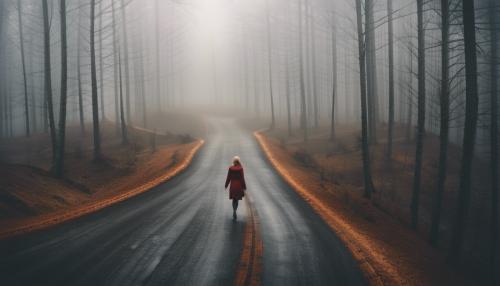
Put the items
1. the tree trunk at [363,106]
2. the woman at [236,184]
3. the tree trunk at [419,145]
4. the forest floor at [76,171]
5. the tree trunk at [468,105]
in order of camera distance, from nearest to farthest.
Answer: the tree trunk at [468,105] < the forest floor at [76,171] < the woman at [236,184] < the tree trunk at [419,145] < the tree trunk at [363,106]

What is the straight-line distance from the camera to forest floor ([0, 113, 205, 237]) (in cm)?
1303

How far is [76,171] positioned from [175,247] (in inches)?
577

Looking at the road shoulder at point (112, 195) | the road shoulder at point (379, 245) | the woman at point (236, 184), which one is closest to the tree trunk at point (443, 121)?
the road shoulder at point (379, 245)

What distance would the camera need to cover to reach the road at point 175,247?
25.4 ft

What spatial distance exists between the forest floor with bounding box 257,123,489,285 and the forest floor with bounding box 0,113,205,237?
23.2 ft

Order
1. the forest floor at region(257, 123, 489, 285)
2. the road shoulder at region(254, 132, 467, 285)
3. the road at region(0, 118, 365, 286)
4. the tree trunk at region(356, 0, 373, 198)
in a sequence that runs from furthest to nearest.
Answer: the tree trunk at region(356, 0, 373, 198) < the forest floor at region(257, 123, 489, 285) < the road shoulder at region(254, 132, 467, 285) < the road at region(0, 118, 365, 286)

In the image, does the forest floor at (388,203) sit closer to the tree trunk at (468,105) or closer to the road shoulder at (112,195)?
the tree trunk at (468,105)

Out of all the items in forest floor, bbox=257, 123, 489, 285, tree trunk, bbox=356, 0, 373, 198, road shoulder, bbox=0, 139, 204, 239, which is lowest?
forest floor, bbox=257, 123, 489, 285

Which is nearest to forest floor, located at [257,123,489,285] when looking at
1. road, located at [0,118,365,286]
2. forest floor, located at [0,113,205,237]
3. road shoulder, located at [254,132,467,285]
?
road shoulder, located at [254,132,467,285]

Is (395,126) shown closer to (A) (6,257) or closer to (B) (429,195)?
(B) (429,195)

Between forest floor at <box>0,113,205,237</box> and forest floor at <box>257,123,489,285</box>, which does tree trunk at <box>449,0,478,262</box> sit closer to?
forest floor at <box>257,123,489,285</box>

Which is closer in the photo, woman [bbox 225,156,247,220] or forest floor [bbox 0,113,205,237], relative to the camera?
forest floor [bbox 0,113,205,237]

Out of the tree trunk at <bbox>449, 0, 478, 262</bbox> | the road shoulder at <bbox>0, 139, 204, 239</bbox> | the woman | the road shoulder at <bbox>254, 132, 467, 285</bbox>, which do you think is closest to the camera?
the road shoulder at <bbox>254, 132, 467, 285</bbox>

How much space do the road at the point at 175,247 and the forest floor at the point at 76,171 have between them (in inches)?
76.0
